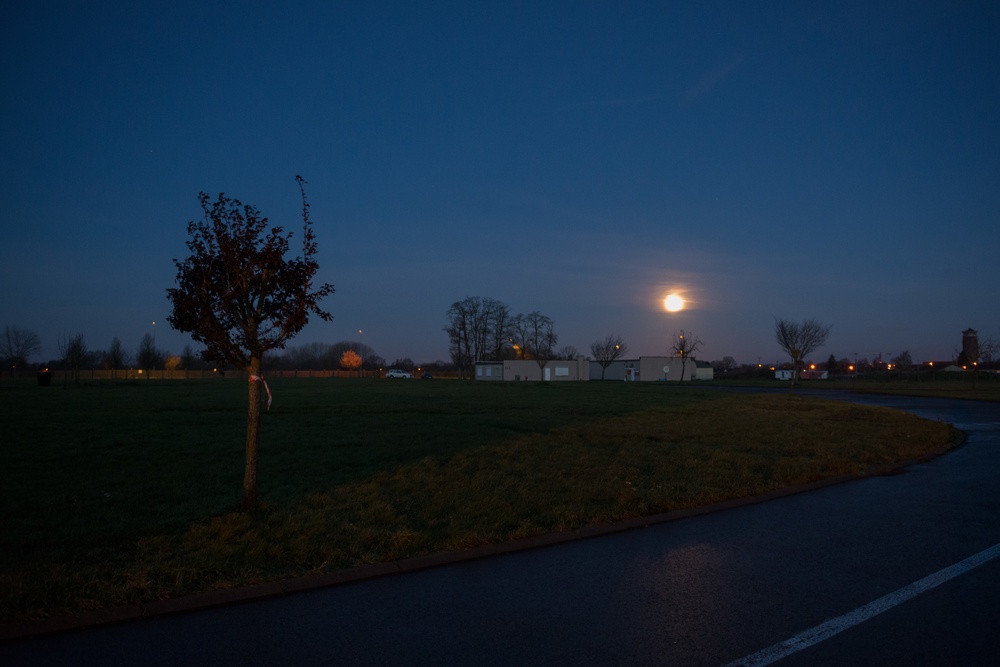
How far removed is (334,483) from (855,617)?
6.77 metres

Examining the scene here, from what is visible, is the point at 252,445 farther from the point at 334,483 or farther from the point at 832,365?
the point at 832,365

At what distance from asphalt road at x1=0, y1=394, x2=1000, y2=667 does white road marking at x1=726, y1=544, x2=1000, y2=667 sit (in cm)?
2

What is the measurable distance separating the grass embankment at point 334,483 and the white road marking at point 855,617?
315 cm

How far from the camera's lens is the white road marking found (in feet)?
13.2

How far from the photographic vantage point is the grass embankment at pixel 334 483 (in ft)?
19.3

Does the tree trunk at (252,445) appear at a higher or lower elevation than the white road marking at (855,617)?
higher

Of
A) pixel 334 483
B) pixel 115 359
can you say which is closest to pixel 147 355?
pixel 115 359

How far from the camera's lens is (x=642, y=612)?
4828 mm

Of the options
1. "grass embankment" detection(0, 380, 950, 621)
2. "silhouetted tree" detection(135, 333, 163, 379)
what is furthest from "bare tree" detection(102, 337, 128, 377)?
"grass embankment" detection(0, 380, 950, 621)

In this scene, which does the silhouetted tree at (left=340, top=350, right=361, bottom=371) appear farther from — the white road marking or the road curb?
the white road marking

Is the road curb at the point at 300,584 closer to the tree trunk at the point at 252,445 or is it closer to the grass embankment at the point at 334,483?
the grass embankment at the point at 334,483

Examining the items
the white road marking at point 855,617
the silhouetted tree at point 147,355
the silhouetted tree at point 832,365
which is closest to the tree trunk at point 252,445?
the white road marking at point 855,617

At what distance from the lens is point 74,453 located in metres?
12.0

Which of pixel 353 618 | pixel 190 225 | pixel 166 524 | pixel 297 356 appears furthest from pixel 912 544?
pixel 297 356
